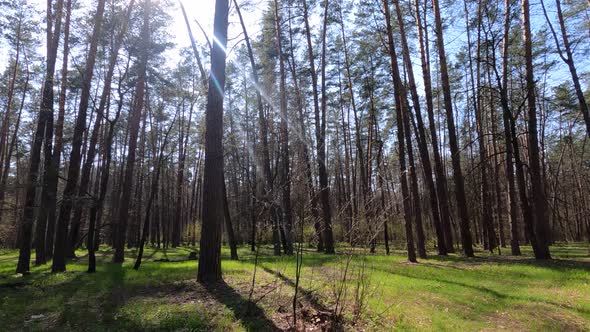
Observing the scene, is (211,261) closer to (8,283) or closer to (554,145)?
(8,283)

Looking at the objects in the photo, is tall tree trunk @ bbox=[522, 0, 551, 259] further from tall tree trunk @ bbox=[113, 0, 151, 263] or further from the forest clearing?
tall tree trunk @ bbox=[113, 0, 151, 263]

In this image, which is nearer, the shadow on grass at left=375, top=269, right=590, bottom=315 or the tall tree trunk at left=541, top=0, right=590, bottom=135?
the shadow on grass at left=375, top=269, right=590, bottom=315

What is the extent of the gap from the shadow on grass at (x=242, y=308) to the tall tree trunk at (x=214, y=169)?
0.53 m

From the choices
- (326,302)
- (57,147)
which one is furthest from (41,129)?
(326,302)

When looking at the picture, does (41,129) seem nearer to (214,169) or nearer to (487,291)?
(214,169)

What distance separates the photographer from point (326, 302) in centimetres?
552

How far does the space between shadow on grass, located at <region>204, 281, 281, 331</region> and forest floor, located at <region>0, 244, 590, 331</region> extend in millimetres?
17

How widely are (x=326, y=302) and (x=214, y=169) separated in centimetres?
364

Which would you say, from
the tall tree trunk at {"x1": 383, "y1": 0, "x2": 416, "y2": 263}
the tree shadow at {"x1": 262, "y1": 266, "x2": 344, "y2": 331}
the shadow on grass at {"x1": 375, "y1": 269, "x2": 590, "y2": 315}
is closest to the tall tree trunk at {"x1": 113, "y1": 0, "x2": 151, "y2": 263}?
the tall tree trunk at {"x1": 383, "y1": 0, "x2": 416, "y2": 263}

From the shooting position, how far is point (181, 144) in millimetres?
25766

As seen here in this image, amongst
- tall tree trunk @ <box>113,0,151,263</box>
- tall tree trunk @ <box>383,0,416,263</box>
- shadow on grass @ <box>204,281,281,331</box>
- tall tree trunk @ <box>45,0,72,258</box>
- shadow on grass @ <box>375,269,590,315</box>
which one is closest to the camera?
shadow on grass @ <box>204,281,281,331</box>

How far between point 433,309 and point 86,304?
251 inches

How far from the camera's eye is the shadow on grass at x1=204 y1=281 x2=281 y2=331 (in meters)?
4.68

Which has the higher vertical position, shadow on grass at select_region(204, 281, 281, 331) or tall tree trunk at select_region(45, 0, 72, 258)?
tall tree trunk at select_region(45, 0, 72, 258)
